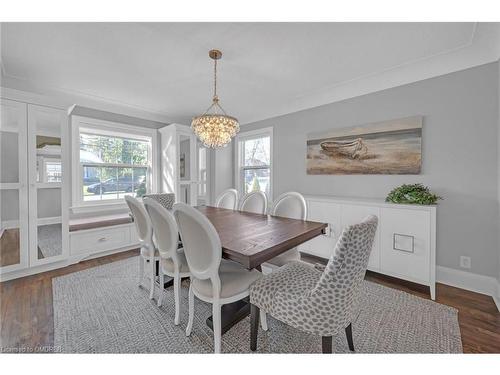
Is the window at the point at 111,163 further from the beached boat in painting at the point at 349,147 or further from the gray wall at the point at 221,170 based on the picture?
the beached boat in painting at the point at 349,147

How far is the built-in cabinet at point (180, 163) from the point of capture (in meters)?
3.98

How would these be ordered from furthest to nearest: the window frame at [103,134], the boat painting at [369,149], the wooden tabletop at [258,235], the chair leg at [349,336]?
1. the window frame at [103,134]
2. the boat painting at [369,149]
3. the chair leg at [349,336]
4. the wooden tabletop at [258,235]

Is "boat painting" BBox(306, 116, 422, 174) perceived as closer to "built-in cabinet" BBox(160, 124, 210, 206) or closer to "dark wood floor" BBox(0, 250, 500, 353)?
"dark wood floor" BBox(0, 250, 500, 353)

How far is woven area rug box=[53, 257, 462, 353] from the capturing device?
148 cm

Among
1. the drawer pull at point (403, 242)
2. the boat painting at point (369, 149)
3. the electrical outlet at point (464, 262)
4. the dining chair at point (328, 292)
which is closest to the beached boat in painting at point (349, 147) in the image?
the boat painting at point (369, 149)

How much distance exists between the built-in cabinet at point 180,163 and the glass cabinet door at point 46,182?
5.10ft

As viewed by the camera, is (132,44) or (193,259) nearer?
(193,259)

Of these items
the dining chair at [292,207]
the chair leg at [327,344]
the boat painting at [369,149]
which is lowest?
the chair leg at [327,344]

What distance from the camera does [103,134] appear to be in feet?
12.0

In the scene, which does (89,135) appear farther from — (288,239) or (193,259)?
(288,239)

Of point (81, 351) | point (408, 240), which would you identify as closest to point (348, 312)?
point (408, 240)

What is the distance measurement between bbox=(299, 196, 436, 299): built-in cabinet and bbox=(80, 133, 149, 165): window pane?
3.50 metres
